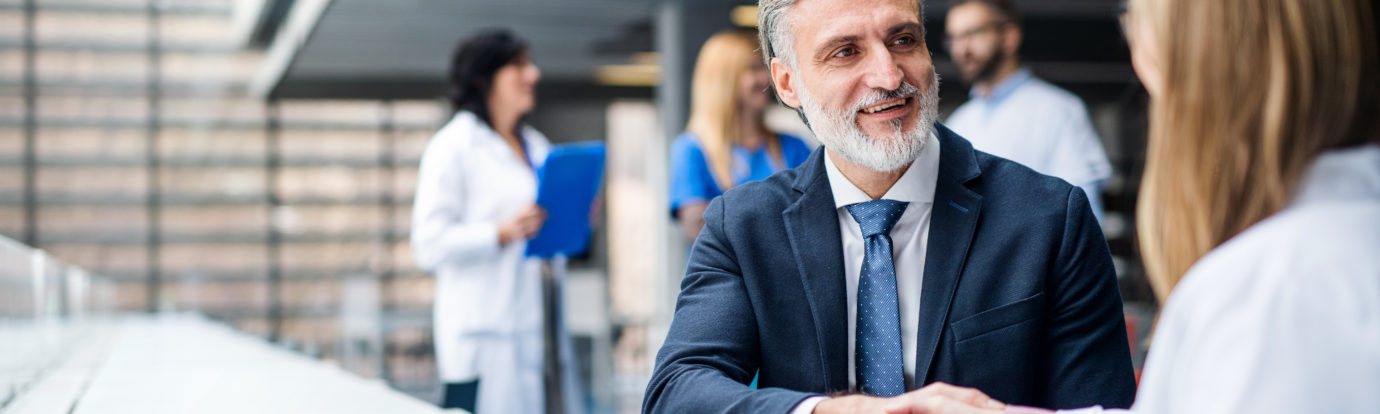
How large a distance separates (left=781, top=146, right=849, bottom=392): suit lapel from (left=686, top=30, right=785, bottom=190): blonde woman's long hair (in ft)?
5.04

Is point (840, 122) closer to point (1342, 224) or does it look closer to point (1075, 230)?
point (1075, 230)

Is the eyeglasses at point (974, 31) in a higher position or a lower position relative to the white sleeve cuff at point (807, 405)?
higher

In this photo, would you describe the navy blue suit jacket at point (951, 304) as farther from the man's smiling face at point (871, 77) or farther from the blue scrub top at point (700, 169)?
the blue scrub top at point (700, 169)

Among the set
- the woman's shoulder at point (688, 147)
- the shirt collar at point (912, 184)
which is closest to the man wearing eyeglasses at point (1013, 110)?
the woman's shoulder at point (688, 147)

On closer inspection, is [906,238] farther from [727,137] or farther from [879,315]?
[727,137]

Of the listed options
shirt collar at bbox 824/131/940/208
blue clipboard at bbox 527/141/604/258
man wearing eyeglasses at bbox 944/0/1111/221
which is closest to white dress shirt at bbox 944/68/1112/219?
man wearing eyeglasses at bbox 944/0/1111/221

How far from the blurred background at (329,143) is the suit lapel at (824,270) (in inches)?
151

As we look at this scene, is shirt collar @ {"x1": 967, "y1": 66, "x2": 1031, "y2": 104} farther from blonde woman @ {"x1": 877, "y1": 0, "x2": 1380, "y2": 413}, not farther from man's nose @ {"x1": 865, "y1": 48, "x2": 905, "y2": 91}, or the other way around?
blonde woman @ {"x1": 877, "y1": 0, "x2": 1380, "y2": 413}

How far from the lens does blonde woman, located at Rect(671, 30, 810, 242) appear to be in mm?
2951

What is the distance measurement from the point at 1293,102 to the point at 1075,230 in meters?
0.55

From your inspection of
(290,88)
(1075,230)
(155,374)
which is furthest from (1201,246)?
(290,88)

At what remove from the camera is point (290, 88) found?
12.3 metres

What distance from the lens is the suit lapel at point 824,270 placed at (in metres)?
1.37

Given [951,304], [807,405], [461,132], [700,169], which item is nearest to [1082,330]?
[951,304]
